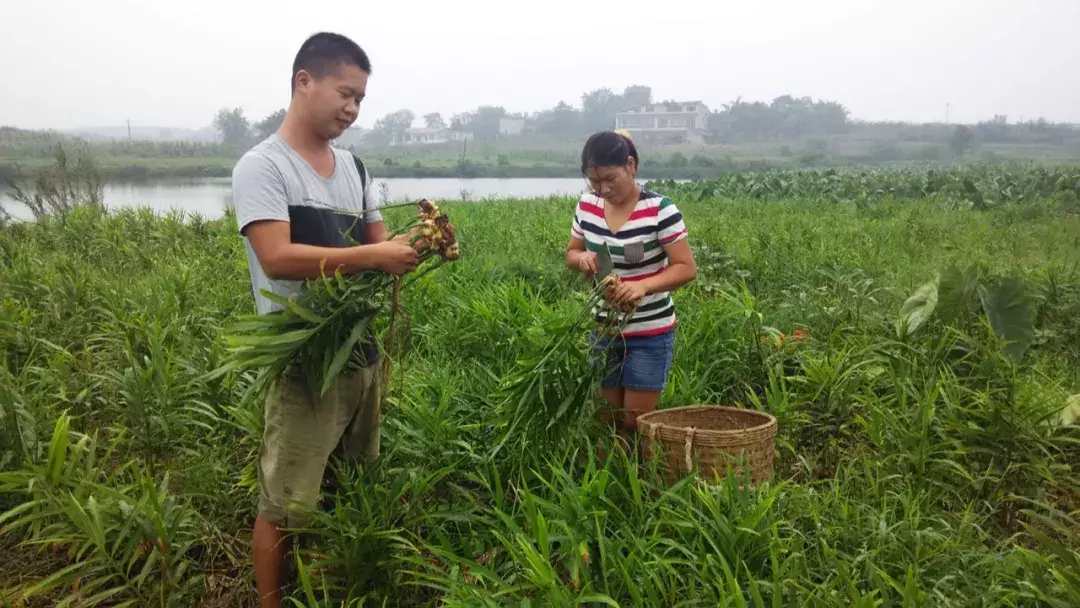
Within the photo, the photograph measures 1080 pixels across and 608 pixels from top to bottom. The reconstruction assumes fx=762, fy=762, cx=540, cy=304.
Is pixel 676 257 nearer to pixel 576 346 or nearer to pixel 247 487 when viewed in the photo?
pixel 576 346

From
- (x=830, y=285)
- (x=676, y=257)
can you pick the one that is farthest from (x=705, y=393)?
(x=830, y=285)

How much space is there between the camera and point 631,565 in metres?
2.07

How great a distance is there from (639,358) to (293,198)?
1.33 metres

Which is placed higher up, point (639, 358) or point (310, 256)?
point (310, 256)

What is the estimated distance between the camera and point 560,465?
2.47 m

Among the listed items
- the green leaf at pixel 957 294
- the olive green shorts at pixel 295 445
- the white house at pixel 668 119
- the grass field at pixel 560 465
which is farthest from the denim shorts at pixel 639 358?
the white house at pixel 668 119

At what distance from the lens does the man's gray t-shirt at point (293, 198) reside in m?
1.96

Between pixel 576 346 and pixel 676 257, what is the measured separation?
1.53ft

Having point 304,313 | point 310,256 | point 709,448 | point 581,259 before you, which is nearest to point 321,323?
point 304,313

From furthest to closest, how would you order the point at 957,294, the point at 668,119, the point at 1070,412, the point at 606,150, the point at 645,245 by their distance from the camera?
the point at 668,119
the point at 957,294
the point at 1070,412
the point at 645,245
the point at 606,150

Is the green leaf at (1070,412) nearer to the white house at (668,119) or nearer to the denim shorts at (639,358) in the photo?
the denim shorts at (639,358)

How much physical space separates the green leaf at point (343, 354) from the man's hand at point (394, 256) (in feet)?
0.68

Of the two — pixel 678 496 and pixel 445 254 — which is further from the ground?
pixel 445 254

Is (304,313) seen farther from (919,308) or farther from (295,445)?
(919,308)
